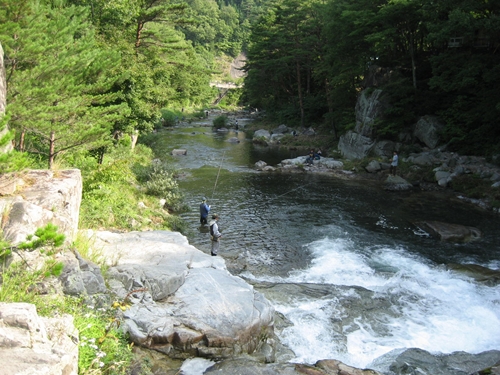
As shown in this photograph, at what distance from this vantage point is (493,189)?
2172 centimetres

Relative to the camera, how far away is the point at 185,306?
8.91 metres

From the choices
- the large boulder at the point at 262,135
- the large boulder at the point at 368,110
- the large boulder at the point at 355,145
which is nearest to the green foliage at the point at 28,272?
the large boulder at the point at 355,145

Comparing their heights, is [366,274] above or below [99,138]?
below

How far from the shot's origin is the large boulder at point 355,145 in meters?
30.8

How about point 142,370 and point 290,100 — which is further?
point 290,100

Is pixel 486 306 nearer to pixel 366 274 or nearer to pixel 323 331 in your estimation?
pixel 366 274

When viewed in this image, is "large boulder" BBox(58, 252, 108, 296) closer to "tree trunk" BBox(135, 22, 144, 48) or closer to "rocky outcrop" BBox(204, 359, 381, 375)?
"rocky outcrop" BBox(204, 359, 381, 375)

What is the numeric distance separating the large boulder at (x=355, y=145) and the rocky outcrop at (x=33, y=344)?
27.6 metres

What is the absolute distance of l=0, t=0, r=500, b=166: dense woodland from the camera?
1124 cm

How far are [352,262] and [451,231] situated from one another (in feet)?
18.4

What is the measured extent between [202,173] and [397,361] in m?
20.3

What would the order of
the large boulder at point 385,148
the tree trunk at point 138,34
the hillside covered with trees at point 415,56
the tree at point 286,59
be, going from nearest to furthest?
the hillside covered with trees at point 415,56 < the tree trunk at point 138,34 < the large boulder at point 385,148 < the tree at point 286,59

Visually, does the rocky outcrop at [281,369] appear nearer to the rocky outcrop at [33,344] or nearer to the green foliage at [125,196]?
the rocky outcrop at [33,344]

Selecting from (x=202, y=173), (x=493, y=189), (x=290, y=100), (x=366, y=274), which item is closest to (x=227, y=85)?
(x=290, y=100)
